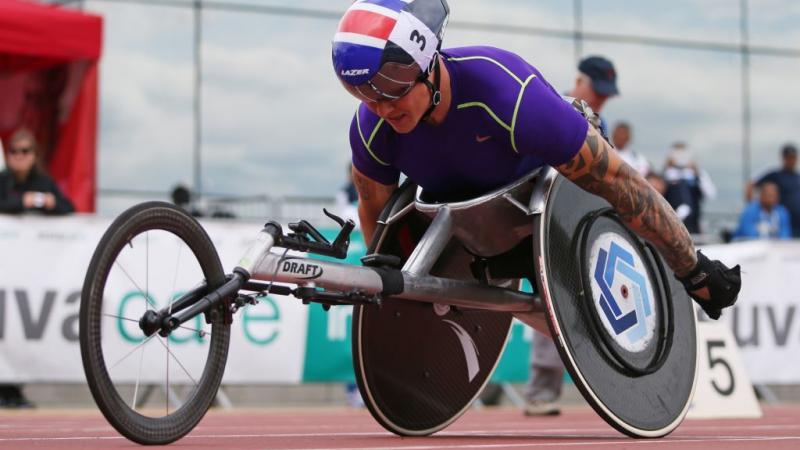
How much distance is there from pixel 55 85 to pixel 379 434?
7586 millimetres

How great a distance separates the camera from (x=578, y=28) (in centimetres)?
1995

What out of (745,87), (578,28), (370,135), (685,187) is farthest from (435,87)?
(745,87)

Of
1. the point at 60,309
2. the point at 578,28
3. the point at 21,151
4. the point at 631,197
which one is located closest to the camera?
the point at 631,197

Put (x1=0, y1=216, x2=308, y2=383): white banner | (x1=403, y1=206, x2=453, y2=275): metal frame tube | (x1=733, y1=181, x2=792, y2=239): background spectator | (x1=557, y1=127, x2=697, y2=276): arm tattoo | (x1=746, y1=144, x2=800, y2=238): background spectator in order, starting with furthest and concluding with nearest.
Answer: (x1=746, y1=144, x2=800, y2=238): background spectator, (x1=733, y1=181, x2=792, y2=239): background spectator, (x1=0, y1=216, x2=308, y2=383): white banner, (x1=403, y1=206, x2=453, y2=275): metal frame tube, (x1=557, y1=127, x2=697, y2=276): arm tattoo

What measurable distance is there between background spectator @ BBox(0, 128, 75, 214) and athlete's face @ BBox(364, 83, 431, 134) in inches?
213

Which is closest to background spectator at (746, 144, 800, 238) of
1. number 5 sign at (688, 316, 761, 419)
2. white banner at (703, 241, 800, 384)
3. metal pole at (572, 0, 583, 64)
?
white banner at (703, 241, 800, 384)

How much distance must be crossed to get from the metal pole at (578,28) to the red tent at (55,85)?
8.19m

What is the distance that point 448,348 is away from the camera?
679 cm

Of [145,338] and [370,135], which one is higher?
[370,135]

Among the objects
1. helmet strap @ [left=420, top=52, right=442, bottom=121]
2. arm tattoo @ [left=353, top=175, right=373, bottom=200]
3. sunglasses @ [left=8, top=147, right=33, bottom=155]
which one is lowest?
sunglasses @ [left=8, top=147, right=33, bottom=155]

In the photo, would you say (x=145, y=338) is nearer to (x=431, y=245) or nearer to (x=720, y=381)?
(x=431, y=245)

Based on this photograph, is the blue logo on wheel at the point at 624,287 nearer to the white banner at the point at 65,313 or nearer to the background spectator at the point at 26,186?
the white banner at the point at 65,313

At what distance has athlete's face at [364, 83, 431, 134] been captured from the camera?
5672 mm

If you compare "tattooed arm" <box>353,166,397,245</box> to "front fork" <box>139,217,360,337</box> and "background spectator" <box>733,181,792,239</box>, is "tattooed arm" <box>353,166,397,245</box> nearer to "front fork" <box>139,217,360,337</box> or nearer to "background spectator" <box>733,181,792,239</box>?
"front fork" <box>139,217,360,337</box>
